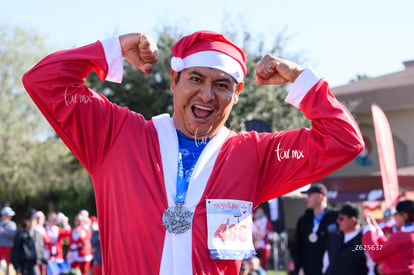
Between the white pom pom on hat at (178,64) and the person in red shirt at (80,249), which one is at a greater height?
the white pom pom on hat at (178,64)

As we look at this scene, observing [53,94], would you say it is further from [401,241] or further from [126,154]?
[401,241]

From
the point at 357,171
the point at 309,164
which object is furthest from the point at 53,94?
the point at 357,171

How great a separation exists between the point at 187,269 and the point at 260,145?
0.71 metres

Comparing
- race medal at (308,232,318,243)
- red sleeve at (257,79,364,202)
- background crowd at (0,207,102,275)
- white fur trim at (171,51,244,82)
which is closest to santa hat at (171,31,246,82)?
white fur trim at (171,51,244,82)

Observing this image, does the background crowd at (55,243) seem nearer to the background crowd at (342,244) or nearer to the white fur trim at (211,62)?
the background crowd at (342,244)

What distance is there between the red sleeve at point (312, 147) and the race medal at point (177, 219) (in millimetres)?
421

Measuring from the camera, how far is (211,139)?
3.00m

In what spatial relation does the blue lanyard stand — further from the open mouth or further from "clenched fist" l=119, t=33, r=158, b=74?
"clenched fist" l=119, t=33, r=158, b=74

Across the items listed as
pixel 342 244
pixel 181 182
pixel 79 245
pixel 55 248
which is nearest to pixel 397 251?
pixel 342 244

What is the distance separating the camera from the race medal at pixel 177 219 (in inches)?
106

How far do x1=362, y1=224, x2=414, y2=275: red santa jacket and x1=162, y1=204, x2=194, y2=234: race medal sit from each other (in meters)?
4.36

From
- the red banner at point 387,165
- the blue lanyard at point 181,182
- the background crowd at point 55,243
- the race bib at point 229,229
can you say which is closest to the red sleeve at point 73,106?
the blue lanyard at point 181,182

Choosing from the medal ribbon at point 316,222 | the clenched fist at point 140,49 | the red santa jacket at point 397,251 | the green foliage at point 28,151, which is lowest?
the red santa jacket at point 397,251

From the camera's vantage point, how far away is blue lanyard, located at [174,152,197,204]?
2779mm
